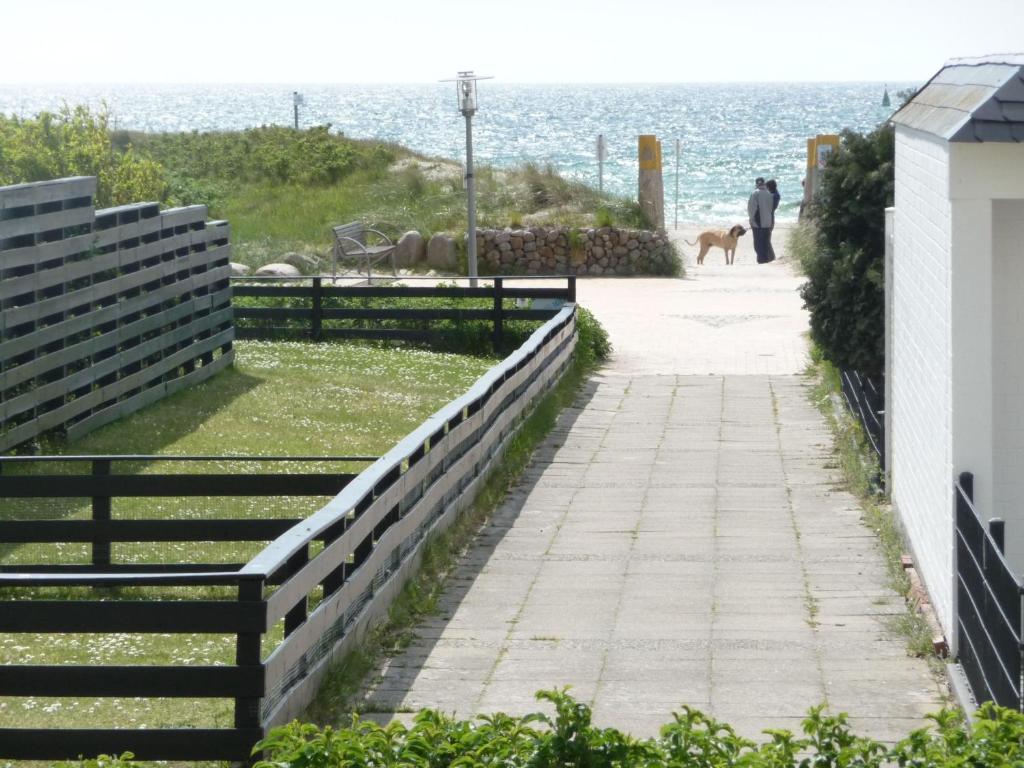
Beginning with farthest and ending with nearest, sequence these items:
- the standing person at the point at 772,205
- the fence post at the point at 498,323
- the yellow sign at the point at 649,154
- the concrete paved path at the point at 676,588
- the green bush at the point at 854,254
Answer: the yellow sign at the point at 649,154
the standing person at the point at 772,205
the fence post at the point at 498,323
the green bush at the point at 854,254
the concrete paved path at the point at 676,588

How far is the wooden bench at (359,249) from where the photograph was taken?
27469 millimetres

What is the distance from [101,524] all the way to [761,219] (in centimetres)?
2266

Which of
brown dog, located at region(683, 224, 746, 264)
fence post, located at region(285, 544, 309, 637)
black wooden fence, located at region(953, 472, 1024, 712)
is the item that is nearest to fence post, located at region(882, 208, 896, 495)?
black wooden fence, located at region(953, 472, 1024, 712)

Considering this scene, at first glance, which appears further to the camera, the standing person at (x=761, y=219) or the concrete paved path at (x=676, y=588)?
the standing person at (x=761, y=219)

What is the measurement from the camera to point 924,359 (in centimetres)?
869

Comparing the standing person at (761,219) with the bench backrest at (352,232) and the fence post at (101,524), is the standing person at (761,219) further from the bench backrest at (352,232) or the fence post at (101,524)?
the fence post at (101,524)

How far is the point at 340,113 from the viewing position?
189 m

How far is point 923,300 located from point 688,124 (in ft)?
502

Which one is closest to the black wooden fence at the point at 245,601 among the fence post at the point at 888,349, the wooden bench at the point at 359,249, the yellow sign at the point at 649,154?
the fence post at the point at 888,349

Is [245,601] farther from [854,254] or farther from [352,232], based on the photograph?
[352,232]

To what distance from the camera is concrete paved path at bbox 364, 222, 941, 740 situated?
6918 mm

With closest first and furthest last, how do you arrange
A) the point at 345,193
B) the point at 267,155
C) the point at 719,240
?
the point at 719,240 → the point at 345,193 → the point at 267,155

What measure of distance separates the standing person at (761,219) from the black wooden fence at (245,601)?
19.7 meters

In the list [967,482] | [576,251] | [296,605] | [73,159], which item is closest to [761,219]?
[576,251]
